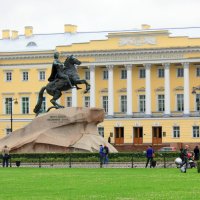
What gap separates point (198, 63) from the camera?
99375mm

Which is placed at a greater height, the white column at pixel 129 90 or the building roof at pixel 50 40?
the building roof at pixel 50 40

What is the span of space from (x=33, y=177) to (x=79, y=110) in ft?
59.6

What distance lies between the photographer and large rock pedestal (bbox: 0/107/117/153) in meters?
54.6

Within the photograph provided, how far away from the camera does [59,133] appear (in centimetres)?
5497

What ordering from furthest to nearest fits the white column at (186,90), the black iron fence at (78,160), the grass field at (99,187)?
1. the white column at (186,90)
2. the black iron fence at (78,160)
3. the grass field at (99,187)

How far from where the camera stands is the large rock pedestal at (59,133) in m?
54.6

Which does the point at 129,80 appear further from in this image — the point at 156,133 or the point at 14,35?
the point at 14,35

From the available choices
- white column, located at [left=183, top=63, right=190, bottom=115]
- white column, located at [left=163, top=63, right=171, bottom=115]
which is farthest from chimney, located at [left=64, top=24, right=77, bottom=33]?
white column, located at [left=183, top=63, right=190, bottom=115]

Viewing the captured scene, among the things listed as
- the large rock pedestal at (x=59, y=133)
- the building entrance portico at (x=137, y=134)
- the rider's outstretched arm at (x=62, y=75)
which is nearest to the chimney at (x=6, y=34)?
the building entrance portico at (x=137, y=134)

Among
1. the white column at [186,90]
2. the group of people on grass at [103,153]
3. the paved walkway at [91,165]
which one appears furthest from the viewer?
the white column at [186,90]

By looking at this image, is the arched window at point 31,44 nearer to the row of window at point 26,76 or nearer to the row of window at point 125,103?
the row of window at point 26,76

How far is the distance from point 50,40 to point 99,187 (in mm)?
80325

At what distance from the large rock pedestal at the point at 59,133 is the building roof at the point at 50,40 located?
49.9 m

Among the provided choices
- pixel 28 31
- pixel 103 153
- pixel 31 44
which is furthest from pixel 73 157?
pixel 28 31
